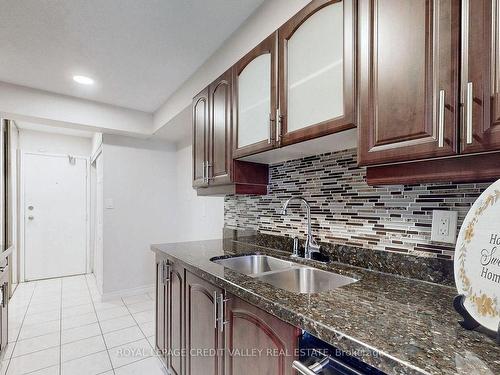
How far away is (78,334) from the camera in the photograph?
2395 millimetres

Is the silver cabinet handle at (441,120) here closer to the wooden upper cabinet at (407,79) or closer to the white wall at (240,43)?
the wooden upper cabinet at (407,79)

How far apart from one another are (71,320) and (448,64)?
11.5ft

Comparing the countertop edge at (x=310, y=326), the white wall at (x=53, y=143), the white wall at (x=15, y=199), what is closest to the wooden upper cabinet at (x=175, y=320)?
the countertop edge at (x=310, y=326)

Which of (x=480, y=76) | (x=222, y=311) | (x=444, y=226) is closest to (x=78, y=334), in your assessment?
(x=222, y=311)

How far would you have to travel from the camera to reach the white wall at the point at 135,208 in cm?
337

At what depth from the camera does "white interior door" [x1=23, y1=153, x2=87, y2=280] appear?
4.05 metres

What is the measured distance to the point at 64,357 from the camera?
2039 mm

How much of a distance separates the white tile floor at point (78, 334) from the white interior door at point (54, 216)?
0.66m

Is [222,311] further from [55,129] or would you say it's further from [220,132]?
[55,129]

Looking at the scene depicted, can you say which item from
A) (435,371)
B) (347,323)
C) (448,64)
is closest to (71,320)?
(347,323)

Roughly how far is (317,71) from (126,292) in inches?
139

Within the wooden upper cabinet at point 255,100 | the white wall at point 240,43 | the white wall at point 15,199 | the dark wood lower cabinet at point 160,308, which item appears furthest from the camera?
the white wall at point 15,199

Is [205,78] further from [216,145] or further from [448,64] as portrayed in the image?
[448,64]

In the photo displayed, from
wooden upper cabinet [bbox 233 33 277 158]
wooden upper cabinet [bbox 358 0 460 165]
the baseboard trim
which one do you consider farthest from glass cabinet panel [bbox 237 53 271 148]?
the baseboard trim
